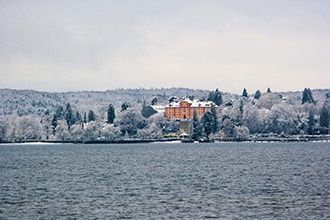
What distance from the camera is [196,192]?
5562cm

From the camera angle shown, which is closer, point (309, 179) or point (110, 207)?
point (110, 207)

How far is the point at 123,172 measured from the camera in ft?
261

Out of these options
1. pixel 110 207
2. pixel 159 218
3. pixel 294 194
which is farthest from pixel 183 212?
pixel 294 194

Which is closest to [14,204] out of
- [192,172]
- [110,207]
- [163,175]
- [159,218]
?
[110,207]

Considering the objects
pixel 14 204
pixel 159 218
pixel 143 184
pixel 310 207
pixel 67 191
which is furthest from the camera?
pixel 143 184

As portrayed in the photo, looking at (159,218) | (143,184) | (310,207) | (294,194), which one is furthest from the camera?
(143,184)

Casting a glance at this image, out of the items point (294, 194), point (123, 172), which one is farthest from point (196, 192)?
point (123, 172)

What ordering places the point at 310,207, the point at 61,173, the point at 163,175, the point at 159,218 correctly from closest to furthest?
the point at 159,218
the point at 310,207
the point at 163,175
the point at 61,173

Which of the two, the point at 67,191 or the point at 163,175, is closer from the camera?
the point at 67,191

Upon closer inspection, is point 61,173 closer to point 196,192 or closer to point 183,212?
point 196,192

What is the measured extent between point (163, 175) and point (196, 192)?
59.1 ft

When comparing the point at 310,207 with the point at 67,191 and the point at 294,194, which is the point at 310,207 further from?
the point at 67,191

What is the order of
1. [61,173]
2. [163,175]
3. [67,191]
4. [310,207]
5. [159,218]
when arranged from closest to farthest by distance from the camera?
1. [159,218]
2. [310,207]
3. [67,191]
4. [163,175]
5. [61,173]

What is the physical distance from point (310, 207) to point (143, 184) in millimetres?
19853
